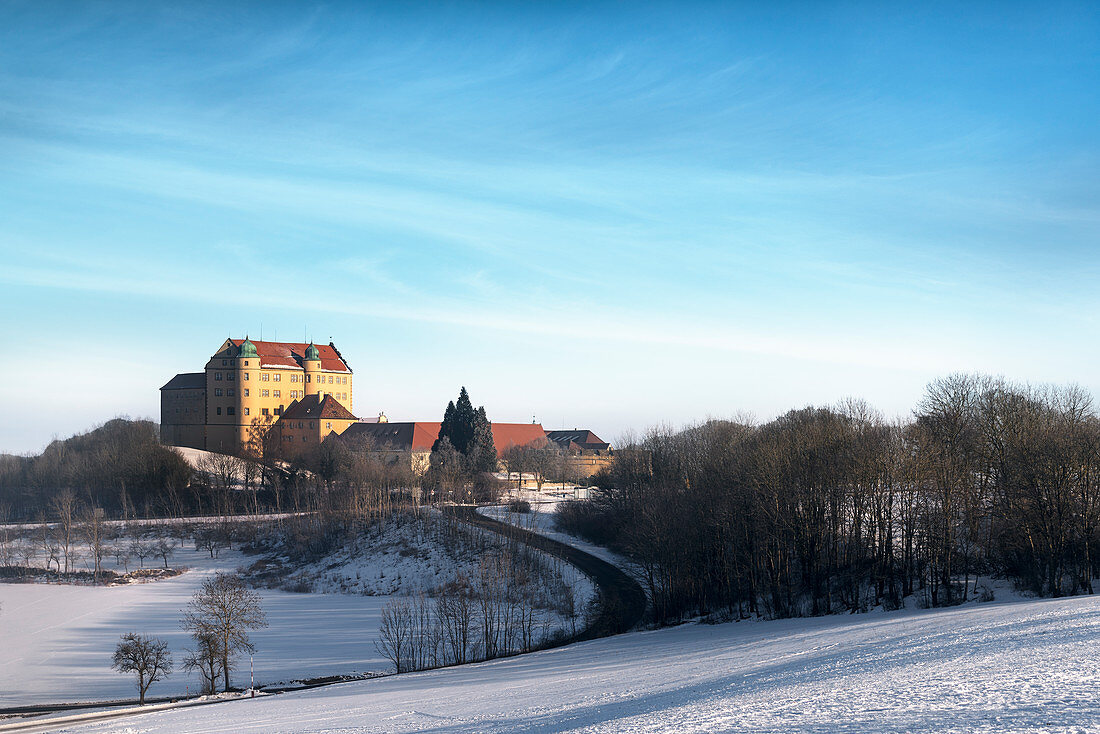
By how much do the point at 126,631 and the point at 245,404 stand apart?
75.7 metres

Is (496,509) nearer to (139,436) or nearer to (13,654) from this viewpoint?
(13,654)

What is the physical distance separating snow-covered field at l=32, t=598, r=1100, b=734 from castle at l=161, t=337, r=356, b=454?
302 feet

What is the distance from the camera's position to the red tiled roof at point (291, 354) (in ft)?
406

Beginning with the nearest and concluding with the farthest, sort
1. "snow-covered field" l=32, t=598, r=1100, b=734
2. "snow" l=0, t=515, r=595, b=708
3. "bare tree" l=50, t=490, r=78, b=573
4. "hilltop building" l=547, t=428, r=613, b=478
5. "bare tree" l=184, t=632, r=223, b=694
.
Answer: "snow-covered field" l=32, t=598, r=1100, b=734, "bare tree" l=184, t=632, r=223, b=694, "snow" l=0, t=515, r=595, b=708, "bare tree" l=50, t=490, r=78, b=573, "hilltop building" l=547, t=428, r=613, b=478

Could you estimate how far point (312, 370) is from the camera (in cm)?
12850

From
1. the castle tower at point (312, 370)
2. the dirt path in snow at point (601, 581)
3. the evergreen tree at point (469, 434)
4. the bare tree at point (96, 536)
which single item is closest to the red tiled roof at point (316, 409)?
the castle tower at point (312, 370)

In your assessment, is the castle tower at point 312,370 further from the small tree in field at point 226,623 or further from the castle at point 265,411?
the small tree in field at point 226,623

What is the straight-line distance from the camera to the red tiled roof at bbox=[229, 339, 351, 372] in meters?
124

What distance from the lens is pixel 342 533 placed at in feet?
245

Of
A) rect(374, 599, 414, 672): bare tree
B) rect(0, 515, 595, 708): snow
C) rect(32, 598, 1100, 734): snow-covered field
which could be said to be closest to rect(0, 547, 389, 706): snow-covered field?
rect(0, 515, 595, 708): snow

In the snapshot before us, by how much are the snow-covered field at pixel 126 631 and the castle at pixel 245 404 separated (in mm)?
53898

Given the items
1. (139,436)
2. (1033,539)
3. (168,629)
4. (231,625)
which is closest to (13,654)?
(168,629)

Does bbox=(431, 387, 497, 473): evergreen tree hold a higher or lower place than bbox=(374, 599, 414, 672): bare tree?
higher

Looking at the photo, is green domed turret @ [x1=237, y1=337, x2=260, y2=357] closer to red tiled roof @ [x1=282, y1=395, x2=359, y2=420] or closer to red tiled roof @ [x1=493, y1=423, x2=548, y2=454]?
red tiled roof @ [x1=282, y1=395, x2=359, y2=420]
